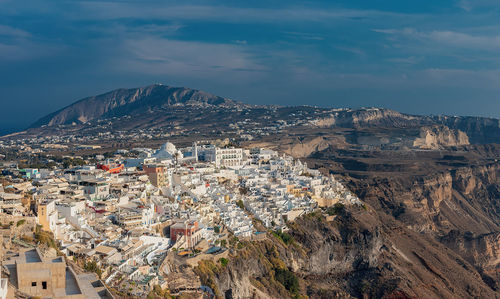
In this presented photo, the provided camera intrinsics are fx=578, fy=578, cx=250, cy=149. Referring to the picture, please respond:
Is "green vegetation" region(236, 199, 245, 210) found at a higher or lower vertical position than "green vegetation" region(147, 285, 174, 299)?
higher

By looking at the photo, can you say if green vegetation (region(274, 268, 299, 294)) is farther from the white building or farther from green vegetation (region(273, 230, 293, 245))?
the white building

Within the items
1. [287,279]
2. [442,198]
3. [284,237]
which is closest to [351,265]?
[284,237]

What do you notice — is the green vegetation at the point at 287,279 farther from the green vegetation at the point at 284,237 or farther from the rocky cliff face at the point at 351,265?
the green vegetation at the point at 284,237

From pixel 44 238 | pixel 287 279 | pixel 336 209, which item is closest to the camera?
pixel 44 238

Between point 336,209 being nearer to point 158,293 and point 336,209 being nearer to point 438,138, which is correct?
point 158,293

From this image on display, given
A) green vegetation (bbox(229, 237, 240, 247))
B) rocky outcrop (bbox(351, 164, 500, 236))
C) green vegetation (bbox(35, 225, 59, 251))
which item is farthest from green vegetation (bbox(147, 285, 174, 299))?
rocky outcrop (bbox(351, 164, 500, 236))
